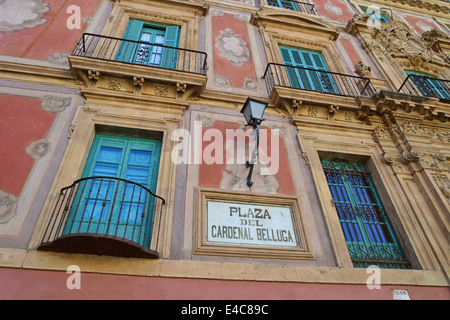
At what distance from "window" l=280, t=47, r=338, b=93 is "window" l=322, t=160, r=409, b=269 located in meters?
2.27

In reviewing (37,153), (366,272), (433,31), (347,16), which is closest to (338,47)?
(347,16)

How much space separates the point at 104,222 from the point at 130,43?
4713mm

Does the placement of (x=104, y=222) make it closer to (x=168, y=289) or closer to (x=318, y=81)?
(x=168, y=289)

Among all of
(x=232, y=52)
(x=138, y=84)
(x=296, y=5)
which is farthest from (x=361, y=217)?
(x=296, y=5)

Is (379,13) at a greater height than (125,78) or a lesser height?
greater

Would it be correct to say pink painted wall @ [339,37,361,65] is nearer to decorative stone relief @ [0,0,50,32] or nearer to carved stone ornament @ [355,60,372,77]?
carved stone ornament @ [355,60,372,77]

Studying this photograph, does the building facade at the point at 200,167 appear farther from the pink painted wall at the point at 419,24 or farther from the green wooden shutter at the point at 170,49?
the pink painted wall at the point at 419,24

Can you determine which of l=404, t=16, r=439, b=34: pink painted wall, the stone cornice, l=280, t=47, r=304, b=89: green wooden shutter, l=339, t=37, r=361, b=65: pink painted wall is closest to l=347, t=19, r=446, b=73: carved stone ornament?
l=339, t=37, r=361, b=65: pink painted wall

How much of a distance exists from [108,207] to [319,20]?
8.66 m

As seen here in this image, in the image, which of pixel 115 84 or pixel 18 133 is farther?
pixel 115 84

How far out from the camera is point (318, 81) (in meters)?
7.88

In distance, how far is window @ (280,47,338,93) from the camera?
7641mm

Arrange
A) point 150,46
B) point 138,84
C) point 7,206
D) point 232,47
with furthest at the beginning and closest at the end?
point 232,47
point 150,46
point 138,84
point 7,206
